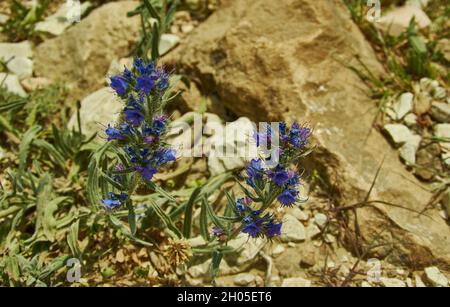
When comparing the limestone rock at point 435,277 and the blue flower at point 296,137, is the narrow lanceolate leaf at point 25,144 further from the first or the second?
the limestone rock at point 435,277

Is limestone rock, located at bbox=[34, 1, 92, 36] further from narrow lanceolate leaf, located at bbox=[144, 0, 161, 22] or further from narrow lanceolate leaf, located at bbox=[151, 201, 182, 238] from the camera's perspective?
narrow lanceolate leaf, located at bbox=[151, 201, 182, 238]

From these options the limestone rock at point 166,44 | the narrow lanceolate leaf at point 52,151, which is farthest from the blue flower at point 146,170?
the limestone rock at point 166,44

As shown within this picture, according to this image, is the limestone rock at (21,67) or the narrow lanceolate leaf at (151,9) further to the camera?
the limestone rock at (21,67)

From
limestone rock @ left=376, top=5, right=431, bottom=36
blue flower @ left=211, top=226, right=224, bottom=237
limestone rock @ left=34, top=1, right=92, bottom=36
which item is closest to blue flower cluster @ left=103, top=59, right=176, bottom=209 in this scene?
blue flower @ left=211, top=226, right=224, bottom=237

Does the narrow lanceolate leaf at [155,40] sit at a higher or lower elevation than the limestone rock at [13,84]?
higher

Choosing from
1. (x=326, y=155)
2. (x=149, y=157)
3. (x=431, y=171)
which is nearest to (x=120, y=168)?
(x=149, y=157)

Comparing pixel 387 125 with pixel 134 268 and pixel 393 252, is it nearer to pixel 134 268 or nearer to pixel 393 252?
pixel 393 252

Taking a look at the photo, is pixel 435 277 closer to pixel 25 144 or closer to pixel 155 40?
pixel 155 40
